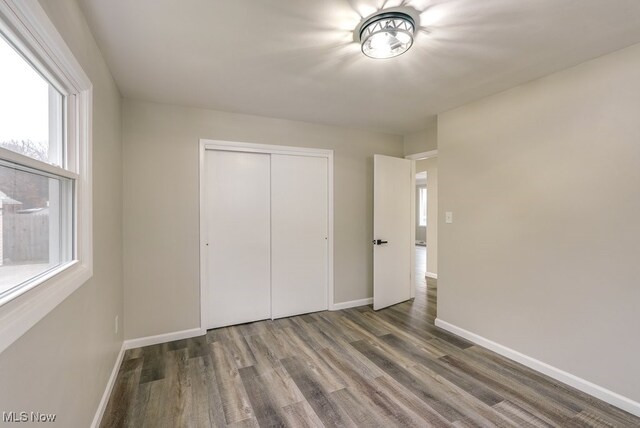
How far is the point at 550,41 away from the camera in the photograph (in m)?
1.78

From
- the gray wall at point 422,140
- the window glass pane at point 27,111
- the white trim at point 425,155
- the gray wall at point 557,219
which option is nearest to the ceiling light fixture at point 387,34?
the gray wall at point 557,219

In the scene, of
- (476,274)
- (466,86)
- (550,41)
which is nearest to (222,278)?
(476,274)

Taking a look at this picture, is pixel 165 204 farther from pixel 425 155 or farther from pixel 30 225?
pixel 425 155

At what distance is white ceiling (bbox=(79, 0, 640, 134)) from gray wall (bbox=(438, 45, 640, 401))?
0.24 metres

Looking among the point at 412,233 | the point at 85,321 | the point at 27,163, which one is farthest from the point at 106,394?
the point at 412,233

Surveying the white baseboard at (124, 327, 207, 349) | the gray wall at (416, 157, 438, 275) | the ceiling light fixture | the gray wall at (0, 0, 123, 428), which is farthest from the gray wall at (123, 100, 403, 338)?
the gray wall at (416, 157, 438, 275)

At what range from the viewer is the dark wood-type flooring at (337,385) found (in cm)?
179

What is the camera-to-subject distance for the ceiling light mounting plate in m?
1.56

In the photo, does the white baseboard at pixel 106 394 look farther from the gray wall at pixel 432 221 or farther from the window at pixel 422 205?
the window at pixel 422 205

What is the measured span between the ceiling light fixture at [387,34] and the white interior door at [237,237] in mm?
1854

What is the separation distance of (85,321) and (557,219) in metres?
3.16

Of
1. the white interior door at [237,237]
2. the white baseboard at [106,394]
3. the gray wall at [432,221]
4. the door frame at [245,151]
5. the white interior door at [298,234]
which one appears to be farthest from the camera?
the gray wall at [432,221]

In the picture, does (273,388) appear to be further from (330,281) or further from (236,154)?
(236,154)

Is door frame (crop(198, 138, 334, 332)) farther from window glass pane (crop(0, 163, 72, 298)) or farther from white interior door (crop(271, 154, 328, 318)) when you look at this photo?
window glass pane (crop(0, 163, 72, 298))
